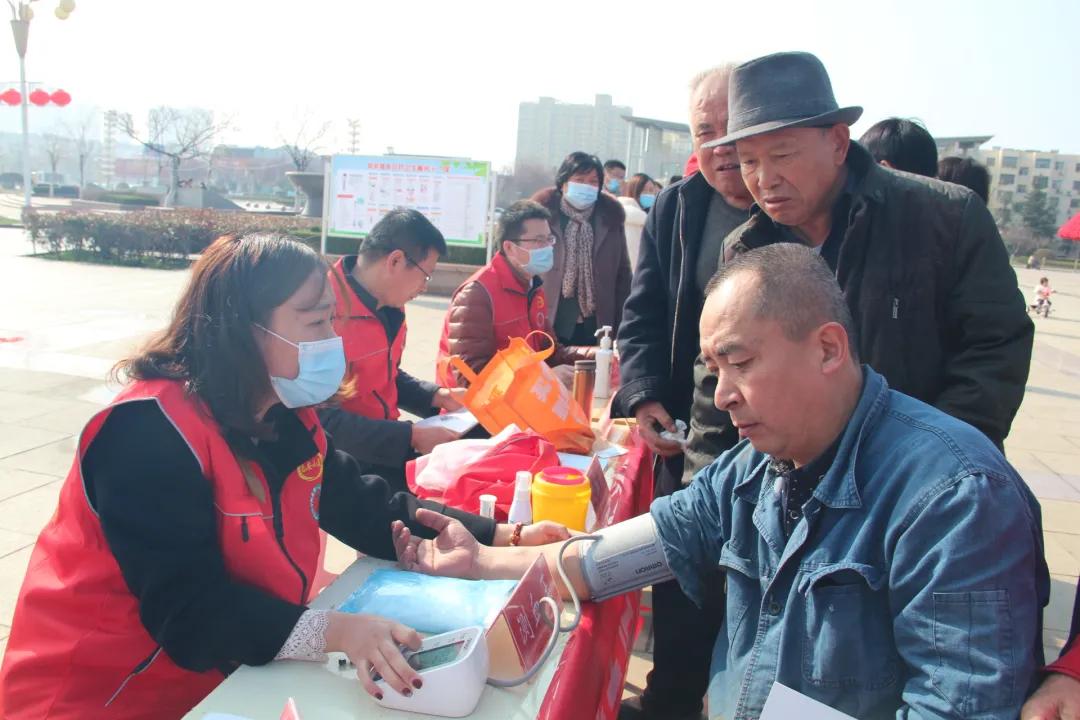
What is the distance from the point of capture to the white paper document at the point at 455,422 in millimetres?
2787

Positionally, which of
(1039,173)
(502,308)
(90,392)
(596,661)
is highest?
(1039,173)

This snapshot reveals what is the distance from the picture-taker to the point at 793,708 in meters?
1.12

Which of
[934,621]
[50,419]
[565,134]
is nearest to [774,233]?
[934,621]

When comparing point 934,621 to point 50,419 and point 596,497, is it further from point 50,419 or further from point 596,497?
point 50,419

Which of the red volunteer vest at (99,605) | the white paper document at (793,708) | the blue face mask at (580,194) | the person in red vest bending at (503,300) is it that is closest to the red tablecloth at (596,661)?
the white paper document at (793,708)

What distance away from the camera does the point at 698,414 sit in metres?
2.29

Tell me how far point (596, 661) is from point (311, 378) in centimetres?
86

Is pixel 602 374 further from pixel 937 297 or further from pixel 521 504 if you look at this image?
pixel 937 297

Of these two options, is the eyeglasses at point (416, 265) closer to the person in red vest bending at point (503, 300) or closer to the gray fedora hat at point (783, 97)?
the person in red vest bending at point (503, 300)

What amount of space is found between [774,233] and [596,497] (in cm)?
91

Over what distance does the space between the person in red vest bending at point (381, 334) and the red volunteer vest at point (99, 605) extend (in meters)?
1.15

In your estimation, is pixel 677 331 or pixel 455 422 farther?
pixel 455 422

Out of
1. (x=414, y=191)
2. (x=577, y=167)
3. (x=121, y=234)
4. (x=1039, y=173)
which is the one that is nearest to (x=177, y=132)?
(x=121, y=234)

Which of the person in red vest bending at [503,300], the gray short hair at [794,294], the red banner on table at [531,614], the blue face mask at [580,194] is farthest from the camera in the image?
the blue face mask at [580,194]
